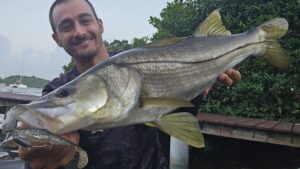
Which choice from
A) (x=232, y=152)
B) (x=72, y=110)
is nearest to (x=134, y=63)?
(x=72, y=110)

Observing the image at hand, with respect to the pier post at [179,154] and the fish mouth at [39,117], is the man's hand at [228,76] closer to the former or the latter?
the fish mouth at [39,117]

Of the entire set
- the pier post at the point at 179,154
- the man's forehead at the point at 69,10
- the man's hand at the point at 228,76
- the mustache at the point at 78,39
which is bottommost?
the pier post at the point at 179,154

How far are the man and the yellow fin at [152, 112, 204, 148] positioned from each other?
2.23 feet

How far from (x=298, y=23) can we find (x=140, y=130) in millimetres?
9717

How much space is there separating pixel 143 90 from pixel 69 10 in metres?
1.72

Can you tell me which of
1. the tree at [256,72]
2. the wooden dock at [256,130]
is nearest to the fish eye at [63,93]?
the wooden dock at [256,130]

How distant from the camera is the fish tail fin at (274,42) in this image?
3490 mm

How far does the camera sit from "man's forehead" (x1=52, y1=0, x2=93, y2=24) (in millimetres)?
3828

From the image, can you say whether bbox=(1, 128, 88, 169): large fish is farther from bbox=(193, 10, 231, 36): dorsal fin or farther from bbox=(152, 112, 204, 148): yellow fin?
bbox=(193, 10, 231, 36): dorsal fin

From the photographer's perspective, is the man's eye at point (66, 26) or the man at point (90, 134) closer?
the man at point (90, 134)

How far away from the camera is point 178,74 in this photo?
2840mm

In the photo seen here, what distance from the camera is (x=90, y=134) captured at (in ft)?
10.6

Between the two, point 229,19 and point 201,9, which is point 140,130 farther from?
point 201,9

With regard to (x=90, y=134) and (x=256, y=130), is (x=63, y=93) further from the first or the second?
(x=256, y=130)
